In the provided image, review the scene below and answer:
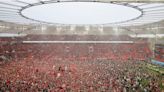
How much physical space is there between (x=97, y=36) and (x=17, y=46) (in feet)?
51.9

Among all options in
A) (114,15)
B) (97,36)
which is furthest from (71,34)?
(114,15)

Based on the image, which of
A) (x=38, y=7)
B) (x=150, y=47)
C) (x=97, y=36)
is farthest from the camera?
(x=97, y=36)

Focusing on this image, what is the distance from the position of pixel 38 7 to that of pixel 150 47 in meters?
35.7

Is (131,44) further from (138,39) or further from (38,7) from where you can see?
(38,7)

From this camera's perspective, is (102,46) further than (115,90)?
Yes

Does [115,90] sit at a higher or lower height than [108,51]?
higher

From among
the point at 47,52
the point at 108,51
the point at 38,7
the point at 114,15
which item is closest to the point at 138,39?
the point at 108,51

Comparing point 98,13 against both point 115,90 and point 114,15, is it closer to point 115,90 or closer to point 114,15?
point 114,15

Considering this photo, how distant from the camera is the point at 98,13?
2144 cm

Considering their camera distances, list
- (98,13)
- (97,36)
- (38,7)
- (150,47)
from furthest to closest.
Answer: (97,36) < (150,47) < (98,13) < (38,7)

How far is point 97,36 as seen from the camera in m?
54.9

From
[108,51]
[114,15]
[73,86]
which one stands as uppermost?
[114,15]

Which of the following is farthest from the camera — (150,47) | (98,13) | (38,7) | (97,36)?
(97,36)

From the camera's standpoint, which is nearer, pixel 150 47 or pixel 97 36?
pixel 150 47
